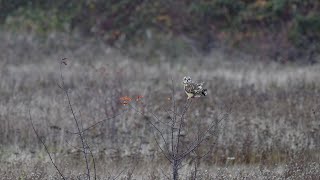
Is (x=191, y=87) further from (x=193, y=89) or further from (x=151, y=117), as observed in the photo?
(x=151, y=117)

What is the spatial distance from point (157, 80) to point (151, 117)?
11.0 ft

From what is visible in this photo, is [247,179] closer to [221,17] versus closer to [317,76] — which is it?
[317,76]

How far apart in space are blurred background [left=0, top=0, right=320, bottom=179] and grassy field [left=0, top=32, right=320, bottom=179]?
3 cm

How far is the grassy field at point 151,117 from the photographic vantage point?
Answer: 7.66 m

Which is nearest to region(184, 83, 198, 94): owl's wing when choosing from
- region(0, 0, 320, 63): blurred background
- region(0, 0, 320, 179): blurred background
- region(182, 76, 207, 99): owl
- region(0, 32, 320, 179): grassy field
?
region(182, 76, 207, 99): owl

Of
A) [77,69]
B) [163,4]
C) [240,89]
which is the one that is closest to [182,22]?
[163,4]

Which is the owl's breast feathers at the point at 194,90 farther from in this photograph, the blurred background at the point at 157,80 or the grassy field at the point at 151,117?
the blurred background at the point at 157,80

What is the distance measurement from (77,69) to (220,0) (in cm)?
732

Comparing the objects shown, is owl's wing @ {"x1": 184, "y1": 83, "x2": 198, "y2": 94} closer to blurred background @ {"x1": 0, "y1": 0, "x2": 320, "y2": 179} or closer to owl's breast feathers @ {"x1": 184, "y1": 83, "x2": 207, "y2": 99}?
owl's breast feathers @ {"x1": 184, "y1": 83, "x2": 207, "y2": 99}

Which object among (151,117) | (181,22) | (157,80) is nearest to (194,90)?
(151,117)

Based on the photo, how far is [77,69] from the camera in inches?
539

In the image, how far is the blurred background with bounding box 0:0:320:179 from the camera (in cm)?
815

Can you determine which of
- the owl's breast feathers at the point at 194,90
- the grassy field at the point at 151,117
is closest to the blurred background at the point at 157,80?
the grassy field at the point at 151,117

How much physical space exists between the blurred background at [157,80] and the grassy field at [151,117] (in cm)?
3
